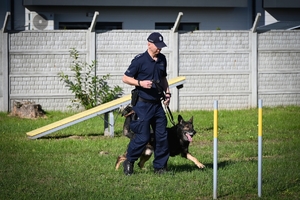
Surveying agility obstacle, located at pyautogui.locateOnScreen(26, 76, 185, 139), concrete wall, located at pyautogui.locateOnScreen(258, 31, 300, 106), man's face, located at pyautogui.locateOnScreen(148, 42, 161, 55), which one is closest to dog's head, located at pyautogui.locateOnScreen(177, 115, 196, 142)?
man's face, located at pyautogui.locateOnScreen(148, 42, 161, 55)

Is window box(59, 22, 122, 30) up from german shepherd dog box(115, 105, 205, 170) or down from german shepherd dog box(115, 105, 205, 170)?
up

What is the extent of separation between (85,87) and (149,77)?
8.68m

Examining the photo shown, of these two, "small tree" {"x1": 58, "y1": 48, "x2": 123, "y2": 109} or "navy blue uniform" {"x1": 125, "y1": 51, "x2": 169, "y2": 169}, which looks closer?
"navy blue uniform" {"x1": 125, "y1": 51, "x2": 169, "y2": 169}

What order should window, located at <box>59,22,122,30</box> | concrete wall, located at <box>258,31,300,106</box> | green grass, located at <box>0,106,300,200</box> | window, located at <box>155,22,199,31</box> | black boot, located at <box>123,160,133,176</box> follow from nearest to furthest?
green grass, located at <box>0,106,300,200</box> → black boot, located at <box>123,160,133,176</box> → concrete wall, located at <box>258,31,300,106</box> → window, located at <box>59,22,122,30</box> → window, located at <box>155,22,199,31</box>

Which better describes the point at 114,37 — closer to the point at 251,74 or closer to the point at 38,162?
the point at 251,74

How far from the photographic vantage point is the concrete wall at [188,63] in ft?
55.5

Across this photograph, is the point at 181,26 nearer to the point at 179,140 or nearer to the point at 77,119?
the point at 77,119

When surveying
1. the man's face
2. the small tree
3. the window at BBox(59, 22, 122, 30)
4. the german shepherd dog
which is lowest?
the german shepherd dog

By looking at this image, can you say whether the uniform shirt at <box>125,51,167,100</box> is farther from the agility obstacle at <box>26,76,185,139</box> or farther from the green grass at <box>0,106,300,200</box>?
the agility obstacle at <box>26,76,185,139</box>

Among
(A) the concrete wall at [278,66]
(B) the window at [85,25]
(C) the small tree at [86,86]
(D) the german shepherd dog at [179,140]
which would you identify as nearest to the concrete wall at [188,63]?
(A) the concrete wall at [278,66]

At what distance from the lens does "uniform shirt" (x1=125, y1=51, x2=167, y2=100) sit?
8.55 m

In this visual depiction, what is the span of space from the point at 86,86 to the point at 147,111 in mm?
8757

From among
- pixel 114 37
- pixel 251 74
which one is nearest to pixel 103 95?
pixel 114 37

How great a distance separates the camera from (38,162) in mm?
10078
